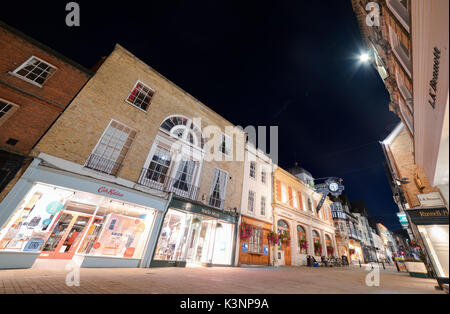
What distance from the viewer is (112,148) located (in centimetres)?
907

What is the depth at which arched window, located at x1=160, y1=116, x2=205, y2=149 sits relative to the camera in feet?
37.9

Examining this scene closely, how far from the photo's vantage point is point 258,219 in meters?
14.6

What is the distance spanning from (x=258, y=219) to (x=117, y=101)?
42.4ft

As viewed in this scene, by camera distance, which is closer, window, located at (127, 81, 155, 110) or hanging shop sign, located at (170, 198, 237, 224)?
hanging shop sign, located at (170, 198, 237, 224)

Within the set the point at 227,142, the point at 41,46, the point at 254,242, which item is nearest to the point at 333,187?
the point at 254,242

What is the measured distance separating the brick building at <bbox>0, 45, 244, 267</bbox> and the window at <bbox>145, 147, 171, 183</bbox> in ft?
0.20

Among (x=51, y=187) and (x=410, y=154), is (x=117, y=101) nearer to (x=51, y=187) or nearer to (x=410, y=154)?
(x=51, y=187)

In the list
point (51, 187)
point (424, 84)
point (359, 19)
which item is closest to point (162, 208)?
point (51, 187)

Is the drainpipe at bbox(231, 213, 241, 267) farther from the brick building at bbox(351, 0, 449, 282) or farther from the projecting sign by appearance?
the projecting sign

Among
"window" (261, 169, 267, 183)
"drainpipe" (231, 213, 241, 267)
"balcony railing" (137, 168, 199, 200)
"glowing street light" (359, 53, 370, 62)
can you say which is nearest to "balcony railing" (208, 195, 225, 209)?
"balcony railing" (137, 168, 199, 200)

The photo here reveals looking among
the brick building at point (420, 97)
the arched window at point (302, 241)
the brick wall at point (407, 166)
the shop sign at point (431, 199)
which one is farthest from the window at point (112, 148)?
the arched window at point (302, 241)

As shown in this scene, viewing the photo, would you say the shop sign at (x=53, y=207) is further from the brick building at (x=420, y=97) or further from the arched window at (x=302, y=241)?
the arched window at (x=302, y=241)

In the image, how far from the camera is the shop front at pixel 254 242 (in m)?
12.8

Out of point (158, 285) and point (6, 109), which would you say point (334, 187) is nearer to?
point (158, 285)
